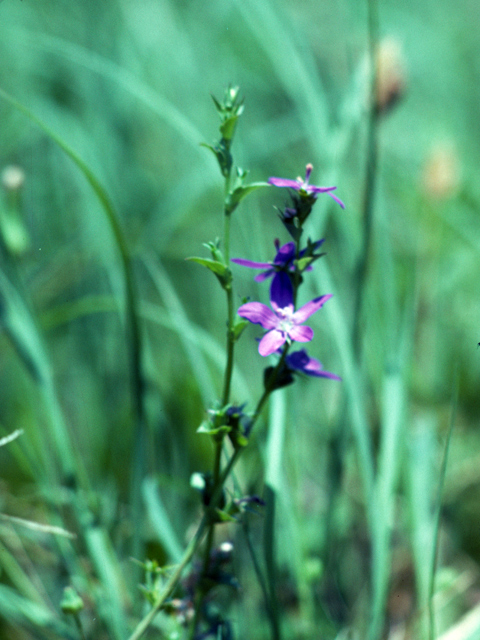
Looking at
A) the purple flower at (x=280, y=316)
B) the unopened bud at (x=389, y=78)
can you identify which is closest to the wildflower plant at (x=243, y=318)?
the purple flower at (x=280, y=316)

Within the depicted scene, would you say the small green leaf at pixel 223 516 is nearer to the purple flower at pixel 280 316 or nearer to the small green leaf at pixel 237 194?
the purple flower at pixel 280 316

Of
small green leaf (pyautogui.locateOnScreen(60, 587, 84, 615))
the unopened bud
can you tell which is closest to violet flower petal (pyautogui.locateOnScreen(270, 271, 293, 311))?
small green leaf (pyautogui.locateOnScreen(60, 587, 84, 615))

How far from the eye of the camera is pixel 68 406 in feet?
4.90

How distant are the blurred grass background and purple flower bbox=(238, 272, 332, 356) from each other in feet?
0.61

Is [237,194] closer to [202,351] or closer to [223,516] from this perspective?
[223,516]

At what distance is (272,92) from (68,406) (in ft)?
5.30

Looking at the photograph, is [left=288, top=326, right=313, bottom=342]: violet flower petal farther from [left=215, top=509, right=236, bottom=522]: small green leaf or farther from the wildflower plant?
[left=215, top=509, right=236, bottom=522]: small green leaf

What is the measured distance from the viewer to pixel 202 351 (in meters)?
1.11

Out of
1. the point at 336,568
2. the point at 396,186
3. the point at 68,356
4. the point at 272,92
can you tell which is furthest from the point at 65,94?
the point at 336,568

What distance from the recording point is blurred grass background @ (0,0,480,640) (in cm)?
82

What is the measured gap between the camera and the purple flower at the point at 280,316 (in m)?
0.50

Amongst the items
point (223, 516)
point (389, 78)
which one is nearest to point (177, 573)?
point (223, 516)

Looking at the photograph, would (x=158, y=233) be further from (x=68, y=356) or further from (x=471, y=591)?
(x=471, y=591)

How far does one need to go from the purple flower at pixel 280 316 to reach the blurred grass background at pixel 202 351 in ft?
0.61
